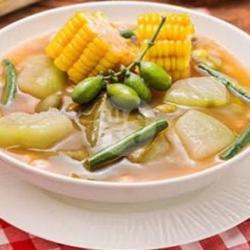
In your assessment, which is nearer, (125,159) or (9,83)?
(125,159)

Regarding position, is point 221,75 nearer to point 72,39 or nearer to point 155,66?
point 155,66

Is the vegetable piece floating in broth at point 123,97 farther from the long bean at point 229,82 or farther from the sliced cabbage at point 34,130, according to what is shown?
the long bean at point 229,82

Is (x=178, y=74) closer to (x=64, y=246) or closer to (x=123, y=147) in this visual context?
(x=123, y=147)

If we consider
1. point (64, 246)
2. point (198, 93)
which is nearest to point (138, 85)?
point (198, 93)

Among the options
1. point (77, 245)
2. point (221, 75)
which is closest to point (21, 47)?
point (221, 75)

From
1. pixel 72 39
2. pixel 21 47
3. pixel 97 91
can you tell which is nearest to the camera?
pixel 97 91

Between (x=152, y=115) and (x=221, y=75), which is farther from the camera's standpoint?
(x=221, y=75)

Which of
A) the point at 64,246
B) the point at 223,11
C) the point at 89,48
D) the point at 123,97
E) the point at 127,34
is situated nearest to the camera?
the point at 64,246
